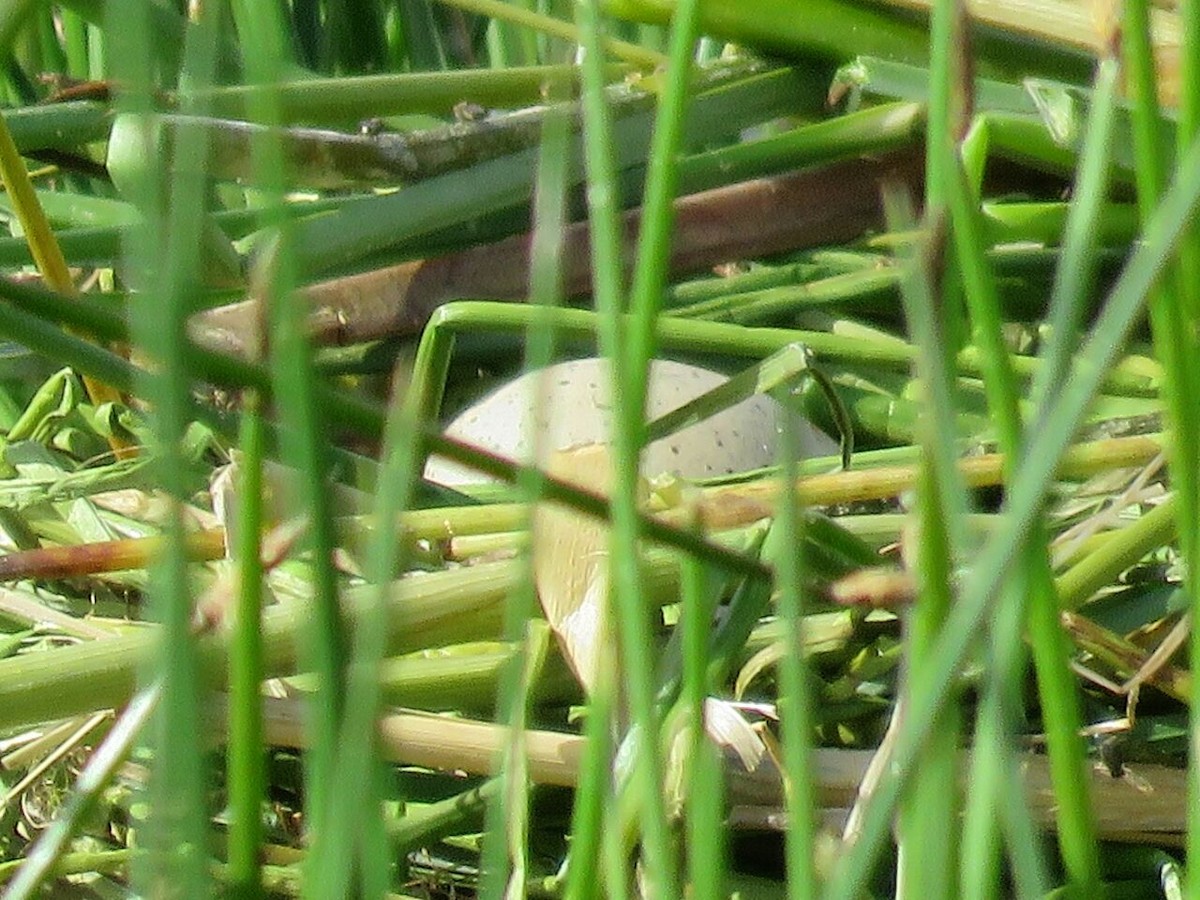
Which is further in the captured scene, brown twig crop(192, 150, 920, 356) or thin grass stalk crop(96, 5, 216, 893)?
brown twig crop(192, 150, 920, 356)

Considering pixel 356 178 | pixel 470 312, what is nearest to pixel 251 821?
pixel 470 312

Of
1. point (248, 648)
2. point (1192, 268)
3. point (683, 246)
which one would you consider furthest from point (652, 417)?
point (248, 648)

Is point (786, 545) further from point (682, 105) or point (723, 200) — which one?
point (723, 200)

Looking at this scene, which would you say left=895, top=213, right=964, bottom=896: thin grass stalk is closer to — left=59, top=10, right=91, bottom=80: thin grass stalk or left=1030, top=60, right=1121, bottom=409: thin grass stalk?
left=1030, top=60, right=1121, bottom=409: thin grass stalk

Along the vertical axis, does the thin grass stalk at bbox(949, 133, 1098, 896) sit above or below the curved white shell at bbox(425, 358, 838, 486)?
below

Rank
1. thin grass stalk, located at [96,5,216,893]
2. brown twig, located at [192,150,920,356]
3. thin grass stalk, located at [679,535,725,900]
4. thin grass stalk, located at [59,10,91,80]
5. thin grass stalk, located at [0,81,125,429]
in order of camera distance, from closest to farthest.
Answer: thin grass stalk, located at [96,5,216,893] < thin grass stalk, located at [679,535,725,900] < thin grass stalk, located at [0,81,125,429] < brown twig, located at [192,150,920,356] < thin grass stalk, located at [59,10,91,80]

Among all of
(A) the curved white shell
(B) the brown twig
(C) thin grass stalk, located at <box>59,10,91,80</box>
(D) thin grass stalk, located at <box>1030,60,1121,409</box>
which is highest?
(C) thin grass stalk, located at <box>59,10,91,80</box>

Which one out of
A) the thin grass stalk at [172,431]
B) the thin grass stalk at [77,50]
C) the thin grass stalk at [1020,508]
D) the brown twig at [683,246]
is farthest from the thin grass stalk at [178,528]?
the thin grass stalk at [77,50]

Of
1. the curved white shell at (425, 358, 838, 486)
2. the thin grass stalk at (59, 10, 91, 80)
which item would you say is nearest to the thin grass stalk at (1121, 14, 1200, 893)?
the curved white shell at (425, 358, 838, 486)

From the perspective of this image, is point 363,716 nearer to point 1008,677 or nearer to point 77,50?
point 1008,677
